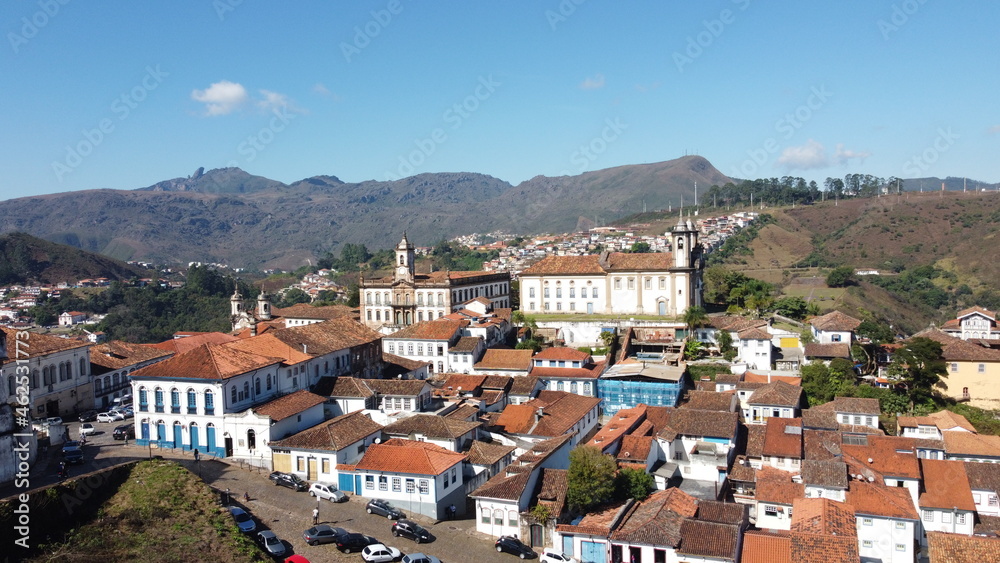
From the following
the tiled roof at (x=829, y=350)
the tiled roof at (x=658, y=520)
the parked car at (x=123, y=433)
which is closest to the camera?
the tiled roof at (x=658, y=520)

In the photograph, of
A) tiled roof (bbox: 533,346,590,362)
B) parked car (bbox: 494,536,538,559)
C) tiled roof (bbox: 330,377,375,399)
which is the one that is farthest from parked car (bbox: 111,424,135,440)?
tiled roof (bbox: 533,346,590,362)

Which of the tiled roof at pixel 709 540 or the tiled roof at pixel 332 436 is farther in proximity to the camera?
the tiled roof at pixel 332 436

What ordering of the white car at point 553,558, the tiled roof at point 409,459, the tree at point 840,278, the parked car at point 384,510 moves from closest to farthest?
the white car at point 553,558
the parked car at point 384,510
the tiled roof at point 409,459
the tree at point 840,278

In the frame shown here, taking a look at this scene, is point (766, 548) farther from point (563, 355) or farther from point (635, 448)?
point (563, 355)

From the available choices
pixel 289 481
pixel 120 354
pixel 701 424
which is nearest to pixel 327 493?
pixel 289 481

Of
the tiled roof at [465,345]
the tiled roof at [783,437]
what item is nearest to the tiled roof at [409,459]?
the tiled roof at [783,437]

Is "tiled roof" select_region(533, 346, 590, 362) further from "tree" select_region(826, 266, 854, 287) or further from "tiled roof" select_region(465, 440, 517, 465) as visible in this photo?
"tree" select_region(826, 266, 854, 287)

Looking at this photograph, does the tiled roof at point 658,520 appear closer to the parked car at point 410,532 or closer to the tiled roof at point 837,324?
→ the parked car at point 410,532
